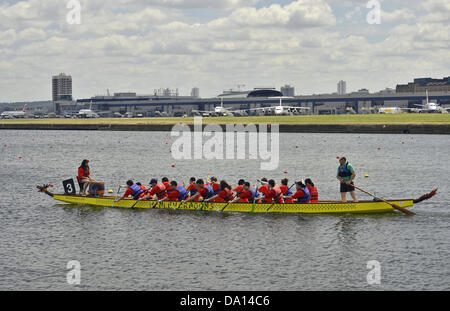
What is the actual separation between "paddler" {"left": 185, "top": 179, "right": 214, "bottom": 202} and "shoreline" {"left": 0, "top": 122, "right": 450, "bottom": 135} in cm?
7691

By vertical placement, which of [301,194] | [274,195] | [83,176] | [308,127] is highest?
[308,127]

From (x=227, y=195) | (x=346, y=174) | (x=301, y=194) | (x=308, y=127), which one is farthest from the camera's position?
(x=308, y=127)

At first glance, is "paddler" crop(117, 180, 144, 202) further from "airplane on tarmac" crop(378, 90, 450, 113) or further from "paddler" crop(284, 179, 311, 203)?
"airplane on tarmac" crop(378, 90, 450, 113)

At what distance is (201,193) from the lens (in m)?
33.8

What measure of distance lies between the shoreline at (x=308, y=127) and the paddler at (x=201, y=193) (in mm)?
76912

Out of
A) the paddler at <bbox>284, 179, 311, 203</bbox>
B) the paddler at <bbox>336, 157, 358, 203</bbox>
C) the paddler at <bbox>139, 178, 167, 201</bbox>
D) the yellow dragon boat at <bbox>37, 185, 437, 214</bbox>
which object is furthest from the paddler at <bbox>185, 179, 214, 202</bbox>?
the paddler at <bbox>336, 157, 358, 203</bbox>

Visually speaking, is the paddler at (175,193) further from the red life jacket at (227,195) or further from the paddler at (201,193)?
the red life jacket at (227,195)

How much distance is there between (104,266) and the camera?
A: 77.0 feet

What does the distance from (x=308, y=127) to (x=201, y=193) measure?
3473 inches

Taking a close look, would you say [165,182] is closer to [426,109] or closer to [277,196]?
[277,196]

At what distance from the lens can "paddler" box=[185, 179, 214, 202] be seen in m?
33.8

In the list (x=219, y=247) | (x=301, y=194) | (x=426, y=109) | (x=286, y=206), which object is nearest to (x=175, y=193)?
(x=286, y=206)

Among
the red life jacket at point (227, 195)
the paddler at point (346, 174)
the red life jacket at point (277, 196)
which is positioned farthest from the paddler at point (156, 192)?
the paddler at point (346, 174)

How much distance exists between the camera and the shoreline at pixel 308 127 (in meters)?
104
